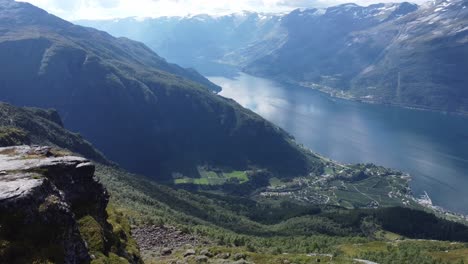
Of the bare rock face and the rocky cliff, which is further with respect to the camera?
the rocky cliff

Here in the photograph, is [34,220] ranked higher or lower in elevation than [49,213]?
lower

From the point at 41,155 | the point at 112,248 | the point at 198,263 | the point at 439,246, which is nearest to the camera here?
the point at 112,248

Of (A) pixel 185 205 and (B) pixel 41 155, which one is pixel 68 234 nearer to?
(B) pixel 41 155

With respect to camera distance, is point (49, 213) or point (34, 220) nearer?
point (34, 220)

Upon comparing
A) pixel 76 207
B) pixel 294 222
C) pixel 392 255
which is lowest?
pixel 294 222

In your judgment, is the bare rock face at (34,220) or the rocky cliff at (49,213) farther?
the rocky cliff at (49,213)

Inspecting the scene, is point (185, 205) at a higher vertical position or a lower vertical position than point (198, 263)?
lower

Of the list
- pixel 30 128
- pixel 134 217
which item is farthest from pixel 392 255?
pixel 30 128

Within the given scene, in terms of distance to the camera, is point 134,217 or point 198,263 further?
point 134,217
